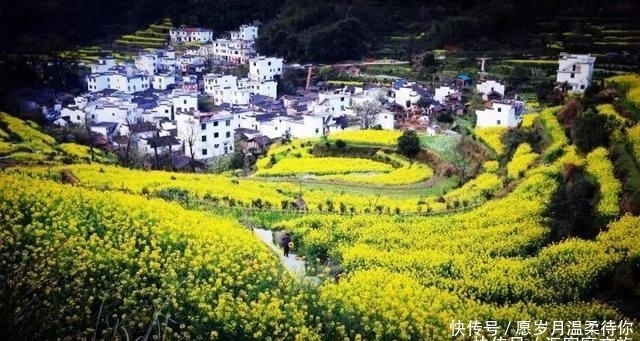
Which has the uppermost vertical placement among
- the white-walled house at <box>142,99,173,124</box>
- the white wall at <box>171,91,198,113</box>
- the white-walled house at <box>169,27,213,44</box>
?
the white-walled house at <box>169,27,213,44</box>

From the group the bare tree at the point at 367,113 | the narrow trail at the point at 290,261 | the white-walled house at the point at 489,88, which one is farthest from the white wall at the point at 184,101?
the narrow trail at the point at 290,261

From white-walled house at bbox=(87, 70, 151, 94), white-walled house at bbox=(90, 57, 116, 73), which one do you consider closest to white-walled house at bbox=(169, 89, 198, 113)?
white-walled house at bbox=(87, 70, 151, 94)

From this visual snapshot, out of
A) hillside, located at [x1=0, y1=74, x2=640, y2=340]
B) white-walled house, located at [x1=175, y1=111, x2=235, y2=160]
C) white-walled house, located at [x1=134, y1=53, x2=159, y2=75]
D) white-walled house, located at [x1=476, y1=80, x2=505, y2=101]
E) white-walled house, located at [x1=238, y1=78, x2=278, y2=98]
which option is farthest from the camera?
white-walled house, located at [x1=134, y1=53, x2=159, y2=75]

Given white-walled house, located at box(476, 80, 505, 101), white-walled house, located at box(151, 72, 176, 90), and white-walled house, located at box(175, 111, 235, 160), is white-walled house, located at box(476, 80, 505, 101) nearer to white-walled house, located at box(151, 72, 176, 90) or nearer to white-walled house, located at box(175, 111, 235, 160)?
white-walled house, located at box(175, 111, 235, 160)

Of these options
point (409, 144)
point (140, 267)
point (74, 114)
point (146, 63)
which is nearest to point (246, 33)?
point (146, 63)

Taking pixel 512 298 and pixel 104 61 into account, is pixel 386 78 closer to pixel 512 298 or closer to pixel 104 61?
pixel 104 61

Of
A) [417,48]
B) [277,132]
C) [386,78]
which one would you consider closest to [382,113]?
[277,132]

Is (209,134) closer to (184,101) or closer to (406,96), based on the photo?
(184,101)
